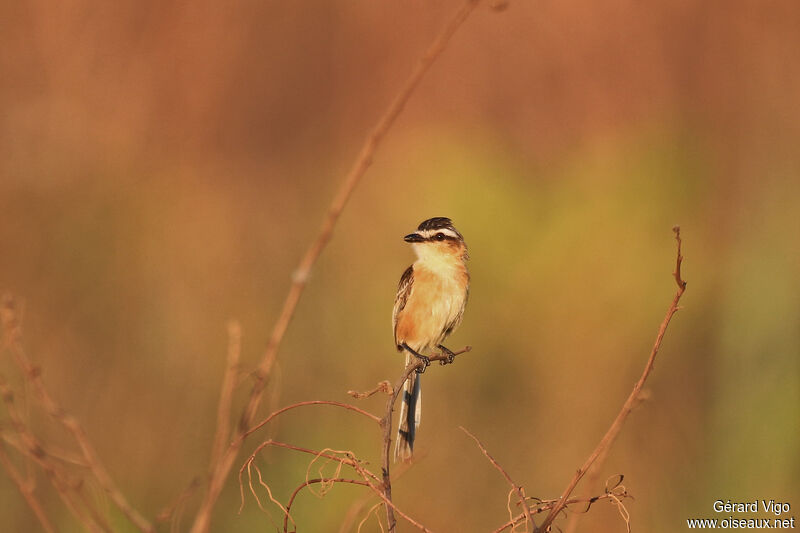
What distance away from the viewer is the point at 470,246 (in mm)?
5305

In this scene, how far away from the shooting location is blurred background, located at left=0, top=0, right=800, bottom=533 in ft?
13.6

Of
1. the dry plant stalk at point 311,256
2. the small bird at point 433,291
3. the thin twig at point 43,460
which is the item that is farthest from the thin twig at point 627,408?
the small bird at point 433,291

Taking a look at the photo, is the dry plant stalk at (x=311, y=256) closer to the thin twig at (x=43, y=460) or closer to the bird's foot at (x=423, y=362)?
the thin twig at (x=43, y=460)

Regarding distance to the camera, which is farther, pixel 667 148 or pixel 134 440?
pixel 667 148

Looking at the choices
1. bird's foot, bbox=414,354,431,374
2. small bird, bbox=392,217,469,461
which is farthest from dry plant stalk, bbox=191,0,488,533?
small bird, bbox=392,217,469,461

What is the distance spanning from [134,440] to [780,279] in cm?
332

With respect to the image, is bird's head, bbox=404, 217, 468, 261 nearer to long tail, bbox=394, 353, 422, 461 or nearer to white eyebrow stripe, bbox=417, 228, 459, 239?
white eyebrow stripe, bbox=417, 228, 459, 239

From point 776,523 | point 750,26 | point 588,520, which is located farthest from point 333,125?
point 776,523

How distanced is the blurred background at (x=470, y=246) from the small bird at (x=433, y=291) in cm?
78

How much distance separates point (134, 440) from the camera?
14.5 ft

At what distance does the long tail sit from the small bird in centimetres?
17

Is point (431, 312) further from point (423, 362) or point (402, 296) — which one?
point (423, 362)

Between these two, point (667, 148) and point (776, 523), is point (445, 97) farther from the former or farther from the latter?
point (776, 523)

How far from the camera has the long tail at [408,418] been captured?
11.0 feet
